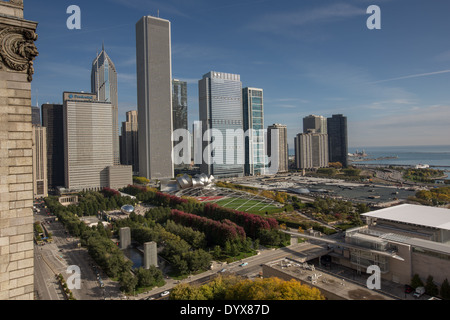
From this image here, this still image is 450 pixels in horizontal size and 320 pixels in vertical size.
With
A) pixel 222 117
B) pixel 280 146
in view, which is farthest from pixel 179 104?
pixel 280 146

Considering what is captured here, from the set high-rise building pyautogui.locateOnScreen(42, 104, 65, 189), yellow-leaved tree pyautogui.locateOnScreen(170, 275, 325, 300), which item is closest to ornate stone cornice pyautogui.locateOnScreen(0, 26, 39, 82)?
yellow-leaved tree pyautogui.locateOnScreen(170, 275, 325, 300)

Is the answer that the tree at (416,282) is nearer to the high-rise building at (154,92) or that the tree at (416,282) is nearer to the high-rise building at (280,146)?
the high-rise building at (154,92)

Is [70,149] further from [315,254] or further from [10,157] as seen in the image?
[10,157]

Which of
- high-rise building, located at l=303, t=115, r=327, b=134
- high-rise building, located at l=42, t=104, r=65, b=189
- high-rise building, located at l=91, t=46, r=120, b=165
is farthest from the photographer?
high-rise building, located at l=303, t=115, r=327, b=134

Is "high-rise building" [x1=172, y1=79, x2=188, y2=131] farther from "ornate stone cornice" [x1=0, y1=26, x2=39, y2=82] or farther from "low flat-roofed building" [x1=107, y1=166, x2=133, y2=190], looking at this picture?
"ornate stone cornice" [x1=0, y1=26, x2=39, y2=82]

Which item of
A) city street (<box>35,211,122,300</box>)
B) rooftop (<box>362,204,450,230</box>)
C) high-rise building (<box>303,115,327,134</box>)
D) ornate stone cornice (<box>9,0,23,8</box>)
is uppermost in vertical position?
high-rise building (<box>303,115,327,134</box>)
